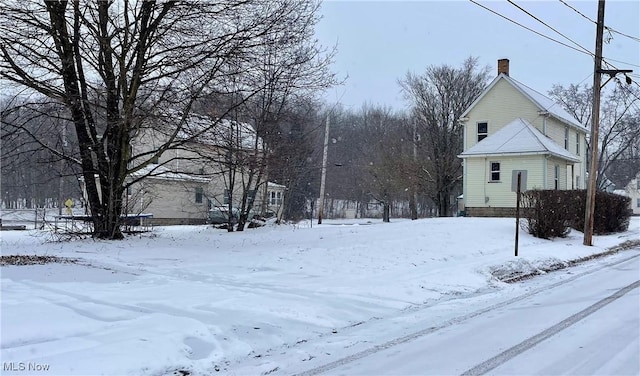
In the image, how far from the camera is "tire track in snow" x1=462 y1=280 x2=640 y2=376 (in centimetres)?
565

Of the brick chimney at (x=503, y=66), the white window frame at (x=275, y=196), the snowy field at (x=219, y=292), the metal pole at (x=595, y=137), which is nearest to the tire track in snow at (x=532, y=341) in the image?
the snowy field at (x=219, y=292)

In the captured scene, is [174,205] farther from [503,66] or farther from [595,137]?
[595,137]

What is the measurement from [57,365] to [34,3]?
1238 centimetres

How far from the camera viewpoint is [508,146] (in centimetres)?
3014

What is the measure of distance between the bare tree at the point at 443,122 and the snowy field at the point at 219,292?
29.1 metres

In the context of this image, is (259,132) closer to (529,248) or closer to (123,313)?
(529,248)

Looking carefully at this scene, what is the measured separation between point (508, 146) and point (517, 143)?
0.54 metres

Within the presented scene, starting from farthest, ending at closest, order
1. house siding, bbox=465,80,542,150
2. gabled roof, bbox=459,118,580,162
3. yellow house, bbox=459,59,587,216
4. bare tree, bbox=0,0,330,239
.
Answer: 1. house siding, bbox=465,80,542,150
2. yellow house, bbox=459,59,587,216
3. gabled roof, bbox=459,118,580,162
4. bare tree, bbox=0,0,330,239

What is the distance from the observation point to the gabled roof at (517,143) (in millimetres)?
29156

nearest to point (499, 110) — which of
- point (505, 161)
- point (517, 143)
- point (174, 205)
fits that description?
point (517, 143)

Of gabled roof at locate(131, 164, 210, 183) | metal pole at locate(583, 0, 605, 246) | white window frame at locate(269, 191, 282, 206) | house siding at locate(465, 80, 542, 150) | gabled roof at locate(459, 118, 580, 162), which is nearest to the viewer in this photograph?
gabled roof at locate(131, 164, 210, 183)

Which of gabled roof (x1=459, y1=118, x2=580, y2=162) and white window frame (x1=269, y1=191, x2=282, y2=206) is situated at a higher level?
gabled roof (x1=459, y1=118, x2=580, y2=162)

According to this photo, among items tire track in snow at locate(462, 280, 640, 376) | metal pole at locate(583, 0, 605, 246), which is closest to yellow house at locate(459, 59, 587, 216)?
metal pole at locate(583, 0, 605, 246)

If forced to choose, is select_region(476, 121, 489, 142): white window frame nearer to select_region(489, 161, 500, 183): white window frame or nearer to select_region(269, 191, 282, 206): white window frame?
select_region(489, 161, 500, 183): white window frame
